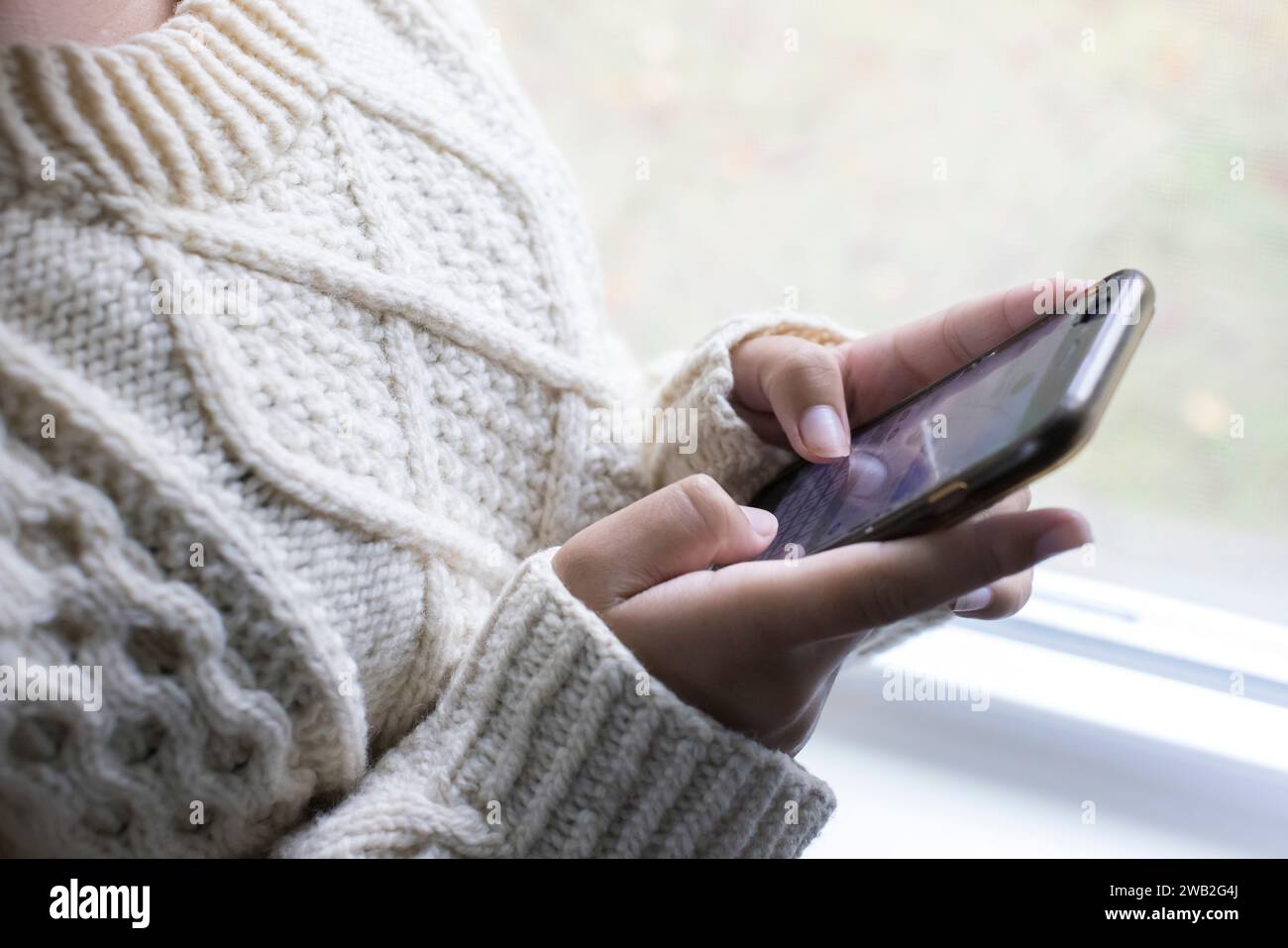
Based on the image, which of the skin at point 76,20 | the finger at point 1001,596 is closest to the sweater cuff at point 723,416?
the finger at point 1001,596

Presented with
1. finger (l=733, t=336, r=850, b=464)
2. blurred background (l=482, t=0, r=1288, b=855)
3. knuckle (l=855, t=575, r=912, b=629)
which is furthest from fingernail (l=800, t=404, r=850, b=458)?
blurred background (l=482, t=0, r=1288, b=855)

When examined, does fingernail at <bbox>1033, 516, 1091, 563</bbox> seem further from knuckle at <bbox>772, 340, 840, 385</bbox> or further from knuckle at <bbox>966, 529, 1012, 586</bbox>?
knuckle at <bbox>772, 340, 840, 385</bbox>

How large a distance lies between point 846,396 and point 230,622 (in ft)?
1.19

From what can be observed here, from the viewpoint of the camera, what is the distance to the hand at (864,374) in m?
0.53

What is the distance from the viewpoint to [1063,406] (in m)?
0.35

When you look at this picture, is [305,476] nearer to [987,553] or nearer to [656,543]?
[656,543]

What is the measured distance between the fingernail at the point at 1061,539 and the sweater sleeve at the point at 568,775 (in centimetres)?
16

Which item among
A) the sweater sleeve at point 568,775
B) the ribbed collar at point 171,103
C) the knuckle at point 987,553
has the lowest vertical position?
the sweater sleeve at point 568,775

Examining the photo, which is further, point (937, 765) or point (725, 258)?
point (725, 258)

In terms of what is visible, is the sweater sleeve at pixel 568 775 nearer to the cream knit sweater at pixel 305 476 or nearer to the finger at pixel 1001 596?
the cream knit sweater at pixel 305 476

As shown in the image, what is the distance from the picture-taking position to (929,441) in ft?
1.45
